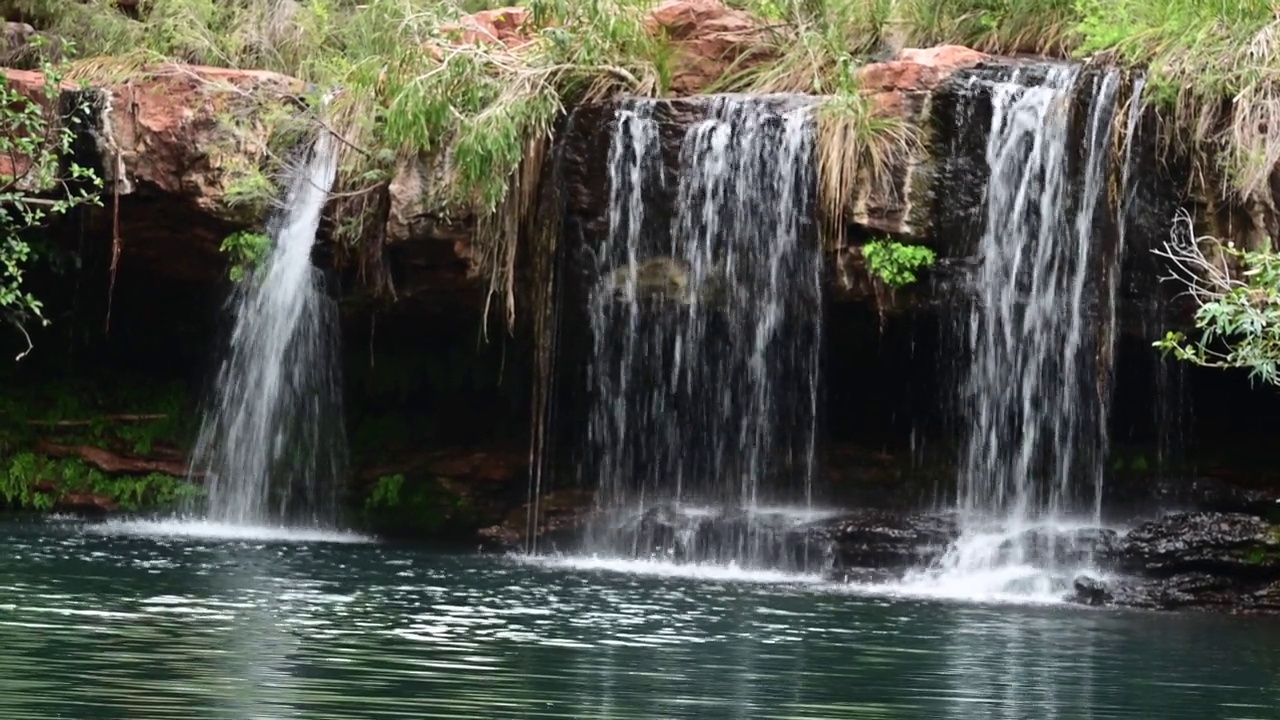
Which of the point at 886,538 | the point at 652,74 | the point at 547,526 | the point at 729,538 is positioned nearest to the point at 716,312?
the point at 729,538

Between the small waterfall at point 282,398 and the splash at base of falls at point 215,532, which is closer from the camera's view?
the splash at base of falls at point 215,532

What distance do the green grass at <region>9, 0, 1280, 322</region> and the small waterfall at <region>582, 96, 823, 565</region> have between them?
0.75m

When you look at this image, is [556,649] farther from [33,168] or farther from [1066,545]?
[33,168]

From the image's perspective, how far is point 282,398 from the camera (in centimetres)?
1909

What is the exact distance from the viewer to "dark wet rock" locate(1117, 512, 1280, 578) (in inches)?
542

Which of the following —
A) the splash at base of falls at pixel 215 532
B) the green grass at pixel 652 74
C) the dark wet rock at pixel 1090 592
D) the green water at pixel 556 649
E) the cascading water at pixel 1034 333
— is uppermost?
the green grass at pixel 652 74

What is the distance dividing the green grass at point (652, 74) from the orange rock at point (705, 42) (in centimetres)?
11

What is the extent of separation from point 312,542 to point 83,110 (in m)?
5.03

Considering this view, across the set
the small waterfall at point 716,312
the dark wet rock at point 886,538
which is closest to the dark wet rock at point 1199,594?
the dark wet rock at point 886,538

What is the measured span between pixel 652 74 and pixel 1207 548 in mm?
6920

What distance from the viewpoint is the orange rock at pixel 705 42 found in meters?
17.4

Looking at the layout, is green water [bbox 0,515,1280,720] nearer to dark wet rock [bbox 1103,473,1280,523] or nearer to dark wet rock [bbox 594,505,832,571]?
dark wet rock [bbox 594,505,832,571]

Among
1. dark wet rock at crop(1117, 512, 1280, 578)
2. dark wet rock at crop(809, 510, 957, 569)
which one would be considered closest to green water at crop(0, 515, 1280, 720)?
dark wet rock at crop(1117, 512, 1280, 578)

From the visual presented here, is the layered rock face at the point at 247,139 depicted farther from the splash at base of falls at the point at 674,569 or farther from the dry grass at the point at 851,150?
the splash at base of falls at the point at 674,569
